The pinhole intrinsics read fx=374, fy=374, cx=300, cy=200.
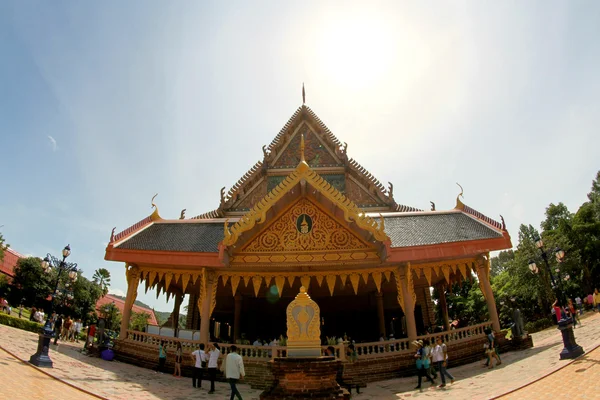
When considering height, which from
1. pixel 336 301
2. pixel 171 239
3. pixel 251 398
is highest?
pixel 171 239

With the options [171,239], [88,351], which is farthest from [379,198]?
[88,351]

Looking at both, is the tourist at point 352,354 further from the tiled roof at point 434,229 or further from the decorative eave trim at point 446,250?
the tiled roof at point 434,229

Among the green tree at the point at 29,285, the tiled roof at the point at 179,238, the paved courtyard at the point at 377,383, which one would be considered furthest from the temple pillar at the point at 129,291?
the green tree at the point at 29,285

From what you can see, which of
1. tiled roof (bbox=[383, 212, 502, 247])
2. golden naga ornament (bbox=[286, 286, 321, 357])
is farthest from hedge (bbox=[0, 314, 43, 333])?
golden naga ornament (bbox=[286, 286, 321, 357])

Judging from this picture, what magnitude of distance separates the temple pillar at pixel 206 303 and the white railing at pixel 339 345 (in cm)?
31

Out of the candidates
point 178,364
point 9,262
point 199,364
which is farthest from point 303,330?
point 9,262

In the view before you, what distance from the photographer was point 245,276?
494 inches

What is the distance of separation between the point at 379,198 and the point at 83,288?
35568 mm

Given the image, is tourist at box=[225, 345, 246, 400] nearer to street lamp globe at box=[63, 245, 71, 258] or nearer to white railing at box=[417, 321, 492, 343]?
white railing at box=[417, 321, 492, 343]

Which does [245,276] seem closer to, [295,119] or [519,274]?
[295,119]

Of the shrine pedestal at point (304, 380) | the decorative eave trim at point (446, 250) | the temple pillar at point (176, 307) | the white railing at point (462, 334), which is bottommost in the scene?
the shrine pedestal at point (304, 380)

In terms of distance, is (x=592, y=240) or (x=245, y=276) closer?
(x=245, y=276)

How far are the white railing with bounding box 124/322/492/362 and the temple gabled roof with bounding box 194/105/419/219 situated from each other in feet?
22.4

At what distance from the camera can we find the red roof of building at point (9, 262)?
35181 millimetres
